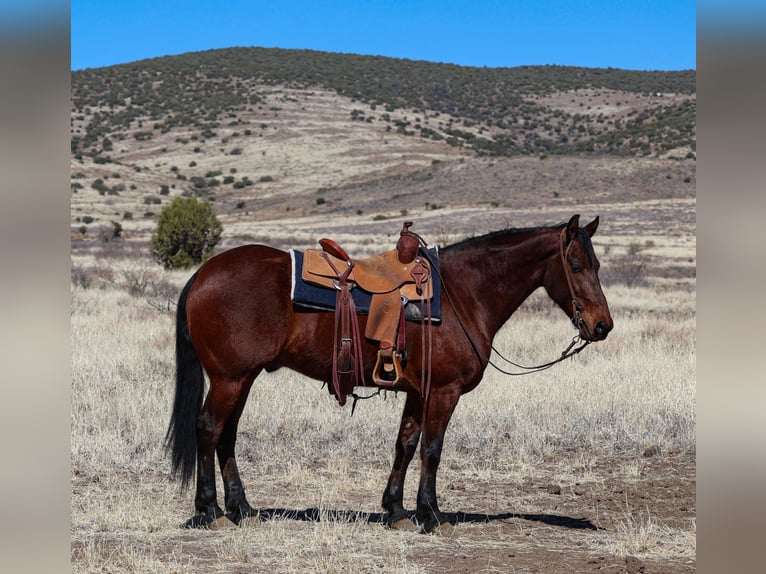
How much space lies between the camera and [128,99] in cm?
10356

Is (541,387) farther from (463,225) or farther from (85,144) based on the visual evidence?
(85,144)

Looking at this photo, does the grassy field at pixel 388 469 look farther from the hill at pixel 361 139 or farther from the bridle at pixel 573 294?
the hill at pixel 361 139

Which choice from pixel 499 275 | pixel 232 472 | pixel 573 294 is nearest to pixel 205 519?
pixel 232 472

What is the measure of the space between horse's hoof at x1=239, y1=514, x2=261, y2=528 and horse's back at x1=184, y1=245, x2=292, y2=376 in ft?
3.34

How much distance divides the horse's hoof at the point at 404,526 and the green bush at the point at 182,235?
2086 cm

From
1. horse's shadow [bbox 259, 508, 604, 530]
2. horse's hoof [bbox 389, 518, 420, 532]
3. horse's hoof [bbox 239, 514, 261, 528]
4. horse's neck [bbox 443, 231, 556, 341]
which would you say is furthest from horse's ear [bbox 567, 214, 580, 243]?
horse's hoof [bbox 239, 514, 261, 528]

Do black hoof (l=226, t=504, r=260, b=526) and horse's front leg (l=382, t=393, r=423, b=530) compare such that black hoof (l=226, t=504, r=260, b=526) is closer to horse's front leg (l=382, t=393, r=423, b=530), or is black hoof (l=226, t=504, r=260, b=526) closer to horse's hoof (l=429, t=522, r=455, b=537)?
horse's front leg (l=382, t=393, r=423, b=530)

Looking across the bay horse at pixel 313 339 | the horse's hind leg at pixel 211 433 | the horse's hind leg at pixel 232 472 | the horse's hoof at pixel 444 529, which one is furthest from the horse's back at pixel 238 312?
the horse's hoof at pixel 444 529

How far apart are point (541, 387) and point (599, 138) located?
85198mm

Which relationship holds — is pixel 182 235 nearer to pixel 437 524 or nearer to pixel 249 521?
pixel 249 521

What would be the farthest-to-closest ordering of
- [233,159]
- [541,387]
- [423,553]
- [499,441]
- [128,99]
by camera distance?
1. [128,99]
2. [233,159]
3. [541,387]
4. [499,441]
5. [423,553]

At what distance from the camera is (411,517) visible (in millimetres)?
6227

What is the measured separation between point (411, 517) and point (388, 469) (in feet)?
3.93
